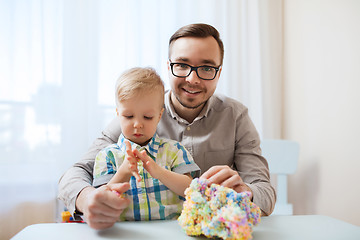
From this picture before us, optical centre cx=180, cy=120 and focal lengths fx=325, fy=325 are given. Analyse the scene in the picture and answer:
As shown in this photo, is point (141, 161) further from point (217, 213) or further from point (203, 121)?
point (203, 121)

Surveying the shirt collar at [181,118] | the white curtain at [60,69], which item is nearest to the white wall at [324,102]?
the white curtain at [60,69]

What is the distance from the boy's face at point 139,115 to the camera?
108cm

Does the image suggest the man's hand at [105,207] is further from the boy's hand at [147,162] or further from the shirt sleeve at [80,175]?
the shirt sleeve at [80,175]

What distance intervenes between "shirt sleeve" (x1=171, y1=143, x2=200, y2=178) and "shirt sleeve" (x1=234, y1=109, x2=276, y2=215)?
273mm

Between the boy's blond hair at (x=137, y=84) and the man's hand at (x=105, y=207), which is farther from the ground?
the boy's blond hair at (x=137, y=84)

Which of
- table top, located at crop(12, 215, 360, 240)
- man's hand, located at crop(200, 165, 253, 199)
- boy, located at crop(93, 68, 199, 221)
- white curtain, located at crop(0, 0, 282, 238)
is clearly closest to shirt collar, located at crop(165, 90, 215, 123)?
boy, located at crop(93, 68, 199, 221)

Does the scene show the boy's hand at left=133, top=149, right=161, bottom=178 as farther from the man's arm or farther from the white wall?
the white wall

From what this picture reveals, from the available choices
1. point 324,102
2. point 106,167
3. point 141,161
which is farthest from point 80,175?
point 324,102

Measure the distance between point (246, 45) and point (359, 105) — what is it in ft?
3.91

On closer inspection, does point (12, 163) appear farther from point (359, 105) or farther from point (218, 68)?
point (359, 105)

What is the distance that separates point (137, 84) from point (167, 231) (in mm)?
484

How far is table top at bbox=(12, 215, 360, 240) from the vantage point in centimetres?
81

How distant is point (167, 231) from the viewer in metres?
0.85

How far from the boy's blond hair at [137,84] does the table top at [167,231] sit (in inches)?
16.2
